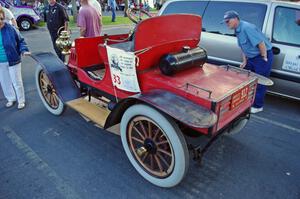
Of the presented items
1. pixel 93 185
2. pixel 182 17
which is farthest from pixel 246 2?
pixel 93 185

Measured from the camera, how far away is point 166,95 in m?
2.24

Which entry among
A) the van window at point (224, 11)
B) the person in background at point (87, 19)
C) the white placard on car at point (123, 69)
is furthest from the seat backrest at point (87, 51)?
the van window at point (224, 11)

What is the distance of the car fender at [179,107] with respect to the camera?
192cm

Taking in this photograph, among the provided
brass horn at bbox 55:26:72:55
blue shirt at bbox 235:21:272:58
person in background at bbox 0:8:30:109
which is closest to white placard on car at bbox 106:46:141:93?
brass horn at bbox 55:26:72:55

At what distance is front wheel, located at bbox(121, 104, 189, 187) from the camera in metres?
2.13

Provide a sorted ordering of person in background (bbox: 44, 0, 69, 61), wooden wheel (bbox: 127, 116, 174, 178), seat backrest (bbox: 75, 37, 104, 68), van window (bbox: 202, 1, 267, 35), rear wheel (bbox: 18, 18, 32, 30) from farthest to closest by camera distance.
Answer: rear wheel (bbox: 18, 18, 32, 30)
person in background (bbox: 44, 0, 69, 61)
van window (bbox: 202, 1, 267, 35)
seat backrest (bbox: 75, 37, 104, 68)
wooden wheel (bbox: 127, 116, 174, 178)

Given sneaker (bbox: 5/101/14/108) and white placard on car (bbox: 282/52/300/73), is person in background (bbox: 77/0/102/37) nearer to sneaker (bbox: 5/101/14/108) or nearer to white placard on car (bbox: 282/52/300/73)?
sneaker (bbox: 5/101/14/108)

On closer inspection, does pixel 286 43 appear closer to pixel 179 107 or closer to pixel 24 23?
pixel 179 107

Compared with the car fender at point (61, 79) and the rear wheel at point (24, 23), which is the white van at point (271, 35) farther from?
the rear wheel at point (24, 23)

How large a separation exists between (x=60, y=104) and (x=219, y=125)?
243 centimetres

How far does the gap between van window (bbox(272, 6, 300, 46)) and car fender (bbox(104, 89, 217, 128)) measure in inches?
100

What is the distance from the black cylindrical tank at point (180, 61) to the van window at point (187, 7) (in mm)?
2233

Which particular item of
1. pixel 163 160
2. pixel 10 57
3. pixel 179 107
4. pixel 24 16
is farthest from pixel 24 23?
pixel 179 107

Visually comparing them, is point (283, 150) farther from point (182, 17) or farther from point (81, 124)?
point (81, 124)
